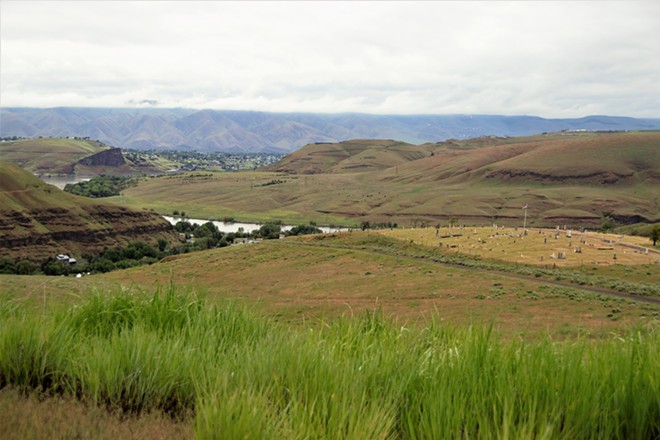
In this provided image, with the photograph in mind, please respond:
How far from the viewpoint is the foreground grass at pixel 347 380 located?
398cm

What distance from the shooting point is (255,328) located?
6.74 metres

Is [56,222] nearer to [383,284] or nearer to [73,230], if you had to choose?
[73,230]

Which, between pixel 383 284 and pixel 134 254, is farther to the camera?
pixel 134 254

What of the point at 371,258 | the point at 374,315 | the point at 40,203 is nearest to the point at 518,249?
the point at 371,258

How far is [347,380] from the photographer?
4578 mm

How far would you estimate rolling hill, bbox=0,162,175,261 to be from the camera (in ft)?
388

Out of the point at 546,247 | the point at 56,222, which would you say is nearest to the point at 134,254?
the point at 56,222

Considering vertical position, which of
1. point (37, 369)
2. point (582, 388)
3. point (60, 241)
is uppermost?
point (582, 388)

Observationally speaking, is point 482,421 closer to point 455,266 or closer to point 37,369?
point 37,369

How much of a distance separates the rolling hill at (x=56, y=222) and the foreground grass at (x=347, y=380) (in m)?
119

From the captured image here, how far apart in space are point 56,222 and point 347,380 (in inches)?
5534

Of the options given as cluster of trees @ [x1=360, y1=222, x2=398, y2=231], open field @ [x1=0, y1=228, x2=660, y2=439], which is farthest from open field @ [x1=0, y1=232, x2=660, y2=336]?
A: cluster of trees @ [x1=360, y1=222, x2=398, y2=231]

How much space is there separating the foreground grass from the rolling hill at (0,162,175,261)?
390ft

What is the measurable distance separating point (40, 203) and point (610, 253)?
4906 inches
